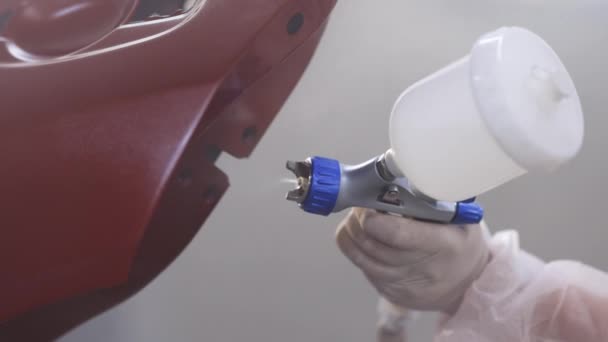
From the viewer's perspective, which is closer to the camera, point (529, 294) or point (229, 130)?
point (229, 130)

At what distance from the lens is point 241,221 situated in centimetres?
75

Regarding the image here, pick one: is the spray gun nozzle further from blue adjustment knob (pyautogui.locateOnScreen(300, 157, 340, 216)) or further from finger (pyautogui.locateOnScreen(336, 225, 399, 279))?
finger (pyautogui.locateOnScreen(336, 225, 399, 279))

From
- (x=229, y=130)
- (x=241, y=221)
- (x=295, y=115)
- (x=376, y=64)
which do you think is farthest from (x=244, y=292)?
(x=229, y=130)

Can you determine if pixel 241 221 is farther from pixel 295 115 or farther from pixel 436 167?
pixel 436 167

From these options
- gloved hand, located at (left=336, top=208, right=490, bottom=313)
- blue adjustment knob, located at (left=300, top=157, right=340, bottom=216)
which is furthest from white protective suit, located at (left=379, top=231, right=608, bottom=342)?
blue adjustment knob, located at (left=300, top=157, right=340, bottom=216)

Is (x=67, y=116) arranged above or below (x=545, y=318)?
above

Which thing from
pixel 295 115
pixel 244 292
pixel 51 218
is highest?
pixel 51 218

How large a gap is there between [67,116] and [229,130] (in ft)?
0.29

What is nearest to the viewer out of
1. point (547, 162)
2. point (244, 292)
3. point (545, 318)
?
point (547, 162)

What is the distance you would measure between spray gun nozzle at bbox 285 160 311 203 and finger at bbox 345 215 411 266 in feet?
Result: 0.41

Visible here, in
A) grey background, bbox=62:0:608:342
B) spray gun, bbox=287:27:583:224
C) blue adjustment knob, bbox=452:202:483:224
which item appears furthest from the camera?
grey background, bbox=62:0:608:342

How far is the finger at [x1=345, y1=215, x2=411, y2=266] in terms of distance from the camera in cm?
47

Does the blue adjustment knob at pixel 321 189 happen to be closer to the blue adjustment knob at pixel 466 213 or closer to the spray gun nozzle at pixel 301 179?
the spray gun nozzle at pixel 301 179

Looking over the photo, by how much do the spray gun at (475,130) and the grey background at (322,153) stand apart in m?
0.41
